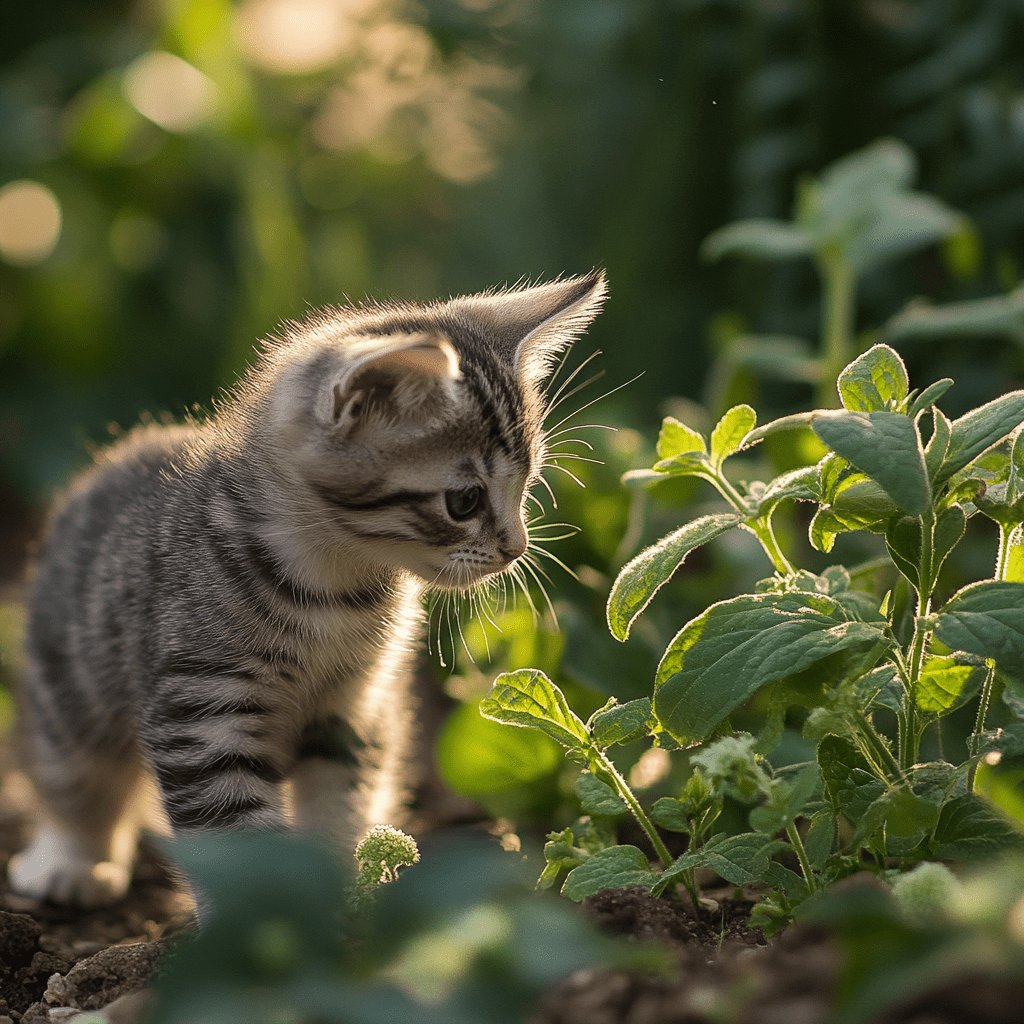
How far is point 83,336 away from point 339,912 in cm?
426

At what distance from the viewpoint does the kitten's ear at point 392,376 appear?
5.34 feet

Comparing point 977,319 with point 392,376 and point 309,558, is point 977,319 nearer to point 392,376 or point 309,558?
point 392,376

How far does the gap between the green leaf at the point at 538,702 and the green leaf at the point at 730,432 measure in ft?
1.35

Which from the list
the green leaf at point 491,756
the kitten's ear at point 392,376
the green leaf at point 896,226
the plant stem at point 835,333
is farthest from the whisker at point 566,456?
the green leaf at point 896,226

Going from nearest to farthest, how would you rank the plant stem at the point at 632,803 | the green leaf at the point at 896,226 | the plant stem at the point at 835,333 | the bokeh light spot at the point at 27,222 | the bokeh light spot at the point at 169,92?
the plant stem at the point at 632,803, the green leaf at the point at 896,226, the plant stem at the point at 835,333, the bokeh light spot at the point at 169,92, the bokeh light spot at the point at 27,222

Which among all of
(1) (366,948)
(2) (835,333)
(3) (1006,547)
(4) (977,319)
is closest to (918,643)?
(3) (1006,547)

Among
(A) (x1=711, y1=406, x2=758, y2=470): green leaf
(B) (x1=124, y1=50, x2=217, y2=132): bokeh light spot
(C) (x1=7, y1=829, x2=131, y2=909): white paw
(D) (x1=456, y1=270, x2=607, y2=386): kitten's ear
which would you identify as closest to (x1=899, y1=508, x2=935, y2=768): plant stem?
(A) (x1=711, y1=406, x2=758, y2=470): green leaf

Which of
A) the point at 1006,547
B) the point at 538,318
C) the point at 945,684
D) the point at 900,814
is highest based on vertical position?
the point at 538,318

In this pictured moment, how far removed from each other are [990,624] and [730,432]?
502 millimetres

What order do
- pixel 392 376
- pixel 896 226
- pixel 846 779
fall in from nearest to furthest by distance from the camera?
pixel 846 779, pixel 392 376, pixel 896 226

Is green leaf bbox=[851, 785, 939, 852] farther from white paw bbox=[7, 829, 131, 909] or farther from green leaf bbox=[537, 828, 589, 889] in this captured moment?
white paw bbox=[7, 829, 131, 909]

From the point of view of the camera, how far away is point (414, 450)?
6.20 ft

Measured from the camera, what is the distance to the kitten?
6.18ft

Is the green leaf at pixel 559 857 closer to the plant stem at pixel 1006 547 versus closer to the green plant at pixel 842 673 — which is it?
the green plant at pixel 842 673
